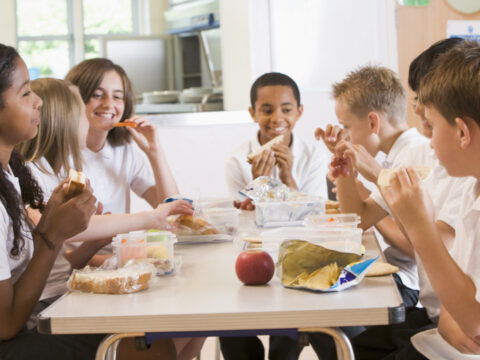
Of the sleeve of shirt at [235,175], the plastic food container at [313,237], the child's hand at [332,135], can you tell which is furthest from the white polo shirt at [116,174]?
the plastic food container at [313,237]

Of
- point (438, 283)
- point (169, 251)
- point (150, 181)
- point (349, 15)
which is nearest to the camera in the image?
point (438, 283)

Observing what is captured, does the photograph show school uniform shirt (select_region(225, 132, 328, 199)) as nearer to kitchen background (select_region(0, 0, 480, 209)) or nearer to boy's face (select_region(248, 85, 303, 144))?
boy's face (select_region(248, 85, 303, 144))

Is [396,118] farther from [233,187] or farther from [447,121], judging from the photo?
[447,121]

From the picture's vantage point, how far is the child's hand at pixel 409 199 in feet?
3.99

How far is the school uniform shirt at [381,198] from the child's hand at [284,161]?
0.38 m

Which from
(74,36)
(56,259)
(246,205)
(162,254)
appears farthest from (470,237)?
(74,36)

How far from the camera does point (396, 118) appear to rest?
2.35m

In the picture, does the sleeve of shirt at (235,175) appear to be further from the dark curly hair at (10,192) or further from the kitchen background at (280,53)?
the kitchen background at (280,53)

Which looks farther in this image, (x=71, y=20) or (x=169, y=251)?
(x=71, y=20)

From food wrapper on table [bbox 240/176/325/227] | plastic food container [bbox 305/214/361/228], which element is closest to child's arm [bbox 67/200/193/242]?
food wrapper on table [bbox 240/176/325/227]

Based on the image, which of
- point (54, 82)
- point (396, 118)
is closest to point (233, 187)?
point (396, 118)

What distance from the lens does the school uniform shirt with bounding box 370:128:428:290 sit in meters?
1.97

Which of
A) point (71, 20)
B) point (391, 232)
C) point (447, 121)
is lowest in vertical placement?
point (391, 232)

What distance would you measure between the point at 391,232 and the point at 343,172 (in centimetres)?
24
